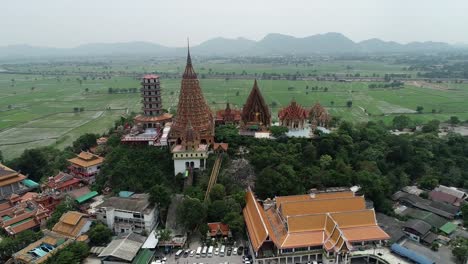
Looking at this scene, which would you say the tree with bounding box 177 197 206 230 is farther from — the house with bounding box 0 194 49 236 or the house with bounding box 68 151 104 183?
the house with bounding box 68 151 104 183

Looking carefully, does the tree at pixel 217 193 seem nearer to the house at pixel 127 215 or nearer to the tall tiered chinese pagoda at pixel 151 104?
the house at pixel 127 215

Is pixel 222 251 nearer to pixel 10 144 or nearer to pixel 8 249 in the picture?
pixel 8 249

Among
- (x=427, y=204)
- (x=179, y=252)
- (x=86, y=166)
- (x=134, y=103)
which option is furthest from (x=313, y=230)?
(x=134, y=103)

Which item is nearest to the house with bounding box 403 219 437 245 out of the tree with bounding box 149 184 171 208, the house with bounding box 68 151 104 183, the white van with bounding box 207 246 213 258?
the white van with bounding box 207 246 213 258

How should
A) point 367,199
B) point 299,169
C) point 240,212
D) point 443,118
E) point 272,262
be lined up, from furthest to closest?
point 443,118 < point 299,169 < point 367,199 < point 240,212 < point 272,262

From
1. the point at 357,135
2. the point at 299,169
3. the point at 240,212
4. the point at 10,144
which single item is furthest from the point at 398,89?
the point at 10,144

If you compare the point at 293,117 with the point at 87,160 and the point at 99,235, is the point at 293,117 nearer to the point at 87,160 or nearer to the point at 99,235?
the point at 87,160
